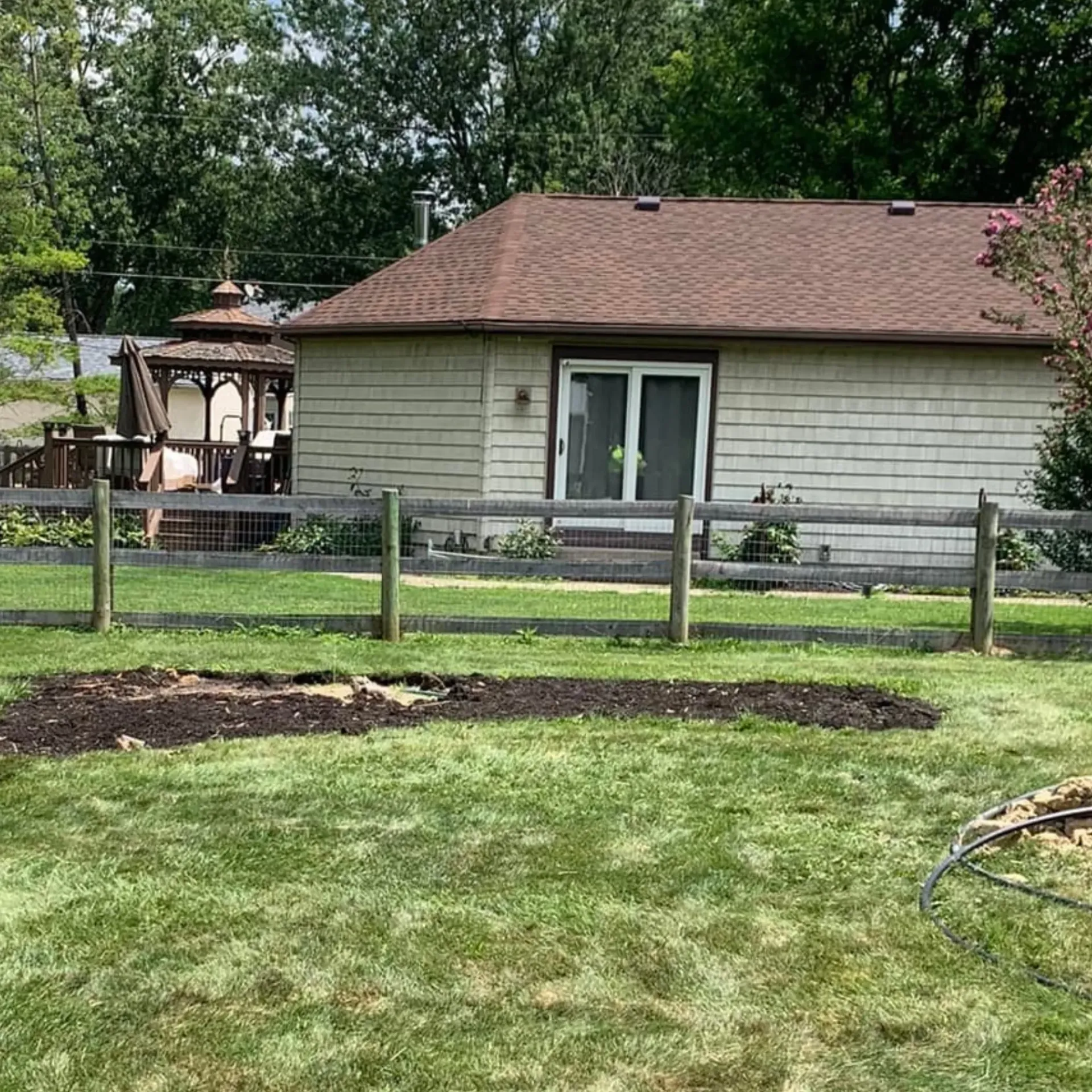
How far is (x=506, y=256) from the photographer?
15.1 metres

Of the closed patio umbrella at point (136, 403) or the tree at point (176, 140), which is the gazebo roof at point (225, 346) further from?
the tree at point (176, 140)

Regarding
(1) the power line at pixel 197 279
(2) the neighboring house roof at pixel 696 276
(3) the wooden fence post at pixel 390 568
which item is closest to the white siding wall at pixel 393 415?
(2) the neighboring house roof at pixel 696 276

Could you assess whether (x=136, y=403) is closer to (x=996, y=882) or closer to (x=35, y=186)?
(x=996, y=882)

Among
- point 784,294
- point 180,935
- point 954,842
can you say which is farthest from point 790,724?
point 784,294

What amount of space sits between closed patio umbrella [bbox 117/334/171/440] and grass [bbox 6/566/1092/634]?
356 cm

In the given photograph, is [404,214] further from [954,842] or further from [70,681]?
Answer: [954,842]

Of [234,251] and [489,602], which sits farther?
[234,251]

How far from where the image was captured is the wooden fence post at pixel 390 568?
825cm

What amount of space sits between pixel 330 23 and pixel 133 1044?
39054 mm

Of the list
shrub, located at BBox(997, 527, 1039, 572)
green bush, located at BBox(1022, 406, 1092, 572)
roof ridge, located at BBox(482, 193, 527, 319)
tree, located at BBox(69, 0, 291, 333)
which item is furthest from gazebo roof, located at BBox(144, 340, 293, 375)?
tree, located at BBox(69, 0, 291, 333)

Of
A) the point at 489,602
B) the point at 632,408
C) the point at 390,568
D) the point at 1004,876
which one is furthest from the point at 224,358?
the point at 1004,876

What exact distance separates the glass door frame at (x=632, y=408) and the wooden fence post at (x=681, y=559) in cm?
550

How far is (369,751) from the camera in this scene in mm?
5371

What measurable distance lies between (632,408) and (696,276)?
2099 millimetres
